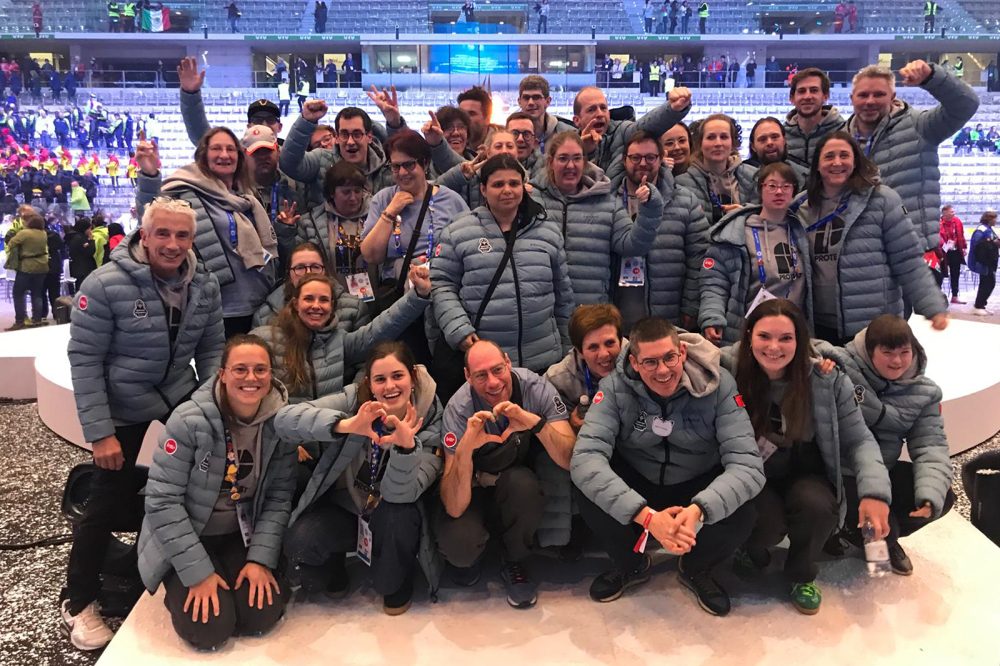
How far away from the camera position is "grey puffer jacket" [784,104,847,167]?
3223 mm

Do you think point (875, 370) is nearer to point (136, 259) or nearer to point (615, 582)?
point (615, 582)

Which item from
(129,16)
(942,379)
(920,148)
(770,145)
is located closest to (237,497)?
(770,145)

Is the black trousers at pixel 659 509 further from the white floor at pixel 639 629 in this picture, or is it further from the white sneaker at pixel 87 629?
the white sneaker at pixel 87 629

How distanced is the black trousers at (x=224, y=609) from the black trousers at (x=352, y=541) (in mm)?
113

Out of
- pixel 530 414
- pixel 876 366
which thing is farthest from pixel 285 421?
pixel 876 366

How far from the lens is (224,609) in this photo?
203 centimetres

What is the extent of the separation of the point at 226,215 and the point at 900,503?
8.58 ft

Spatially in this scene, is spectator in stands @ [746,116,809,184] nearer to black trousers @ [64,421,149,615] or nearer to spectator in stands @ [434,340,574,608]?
spectator in stands @ [434,340,574,608]

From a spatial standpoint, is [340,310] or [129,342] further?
[340,310]

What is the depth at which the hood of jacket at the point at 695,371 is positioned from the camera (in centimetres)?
214

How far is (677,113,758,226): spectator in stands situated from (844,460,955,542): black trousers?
4.18 feet

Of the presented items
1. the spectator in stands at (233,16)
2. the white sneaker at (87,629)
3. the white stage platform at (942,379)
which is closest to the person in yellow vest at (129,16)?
the spectator in stands at (233,16)

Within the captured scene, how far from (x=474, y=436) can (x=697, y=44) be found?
21.3m

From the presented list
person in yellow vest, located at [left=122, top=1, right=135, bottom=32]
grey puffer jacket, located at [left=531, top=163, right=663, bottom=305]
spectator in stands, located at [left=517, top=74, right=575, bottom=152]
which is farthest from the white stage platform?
person in yellow vest, located at [left=122, top=1, right=135, bottom=32]
